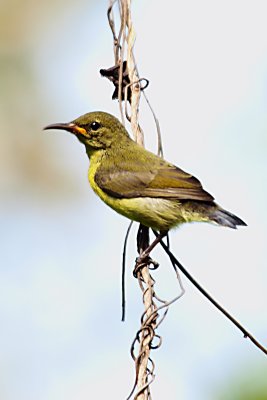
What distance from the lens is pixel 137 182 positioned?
15.8 ft

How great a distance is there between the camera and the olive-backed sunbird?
4535mm

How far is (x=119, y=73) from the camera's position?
373 cm

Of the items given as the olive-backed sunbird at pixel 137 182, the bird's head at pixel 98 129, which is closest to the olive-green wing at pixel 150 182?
the olive-backed sunbird at pixel 137 182

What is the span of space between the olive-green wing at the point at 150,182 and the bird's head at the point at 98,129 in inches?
7.8

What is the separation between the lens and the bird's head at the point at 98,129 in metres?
4.89

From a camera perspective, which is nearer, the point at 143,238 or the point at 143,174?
the point at 143,238

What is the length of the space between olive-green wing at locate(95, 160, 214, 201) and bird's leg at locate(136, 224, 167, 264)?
0.58 m

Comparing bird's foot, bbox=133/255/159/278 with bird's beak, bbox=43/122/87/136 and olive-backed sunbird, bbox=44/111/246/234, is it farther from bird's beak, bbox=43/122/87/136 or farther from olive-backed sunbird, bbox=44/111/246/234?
bird's beak, bbox=43/122/87/136

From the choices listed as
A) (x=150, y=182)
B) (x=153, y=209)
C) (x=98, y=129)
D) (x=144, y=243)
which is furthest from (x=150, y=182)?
(x=144, y=243)

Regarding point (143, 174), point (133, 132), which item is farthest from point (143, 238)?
point (143, 174)

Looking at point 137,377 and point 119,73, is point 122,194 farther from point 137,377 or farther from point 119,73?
point 137,377

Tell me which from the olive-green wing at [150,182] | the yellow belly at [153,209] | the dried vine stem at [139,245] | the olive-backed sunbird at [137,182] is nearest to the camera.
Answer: the dried vine stem at [139,245]

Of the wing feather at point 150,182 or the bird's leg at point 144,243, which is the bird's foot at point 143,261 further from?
the wing feather at point 150,182

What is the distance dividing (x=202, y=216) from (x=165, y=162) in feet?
1.51
